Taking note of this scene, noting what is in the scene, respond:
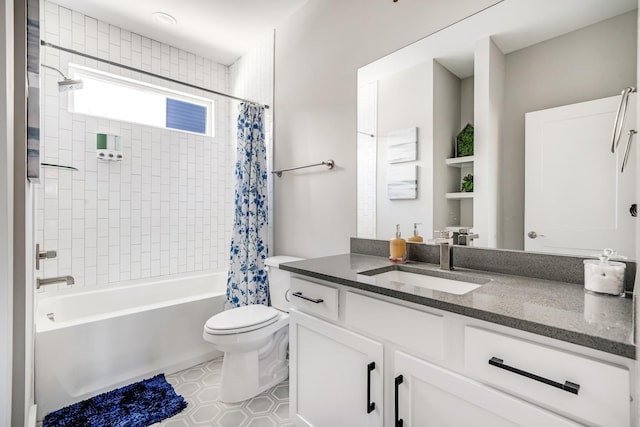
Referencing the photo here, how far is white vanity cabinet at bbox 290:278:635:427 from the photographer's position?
672mm

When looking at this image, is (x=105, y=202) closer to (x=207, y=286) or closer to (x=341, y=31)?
(x=207, y=286)

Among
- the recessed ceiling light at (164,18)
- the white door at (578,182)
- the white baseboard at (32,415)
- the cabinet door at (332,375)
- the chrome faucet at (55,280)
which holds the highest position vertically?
the recessed ceiling light at (164,18)

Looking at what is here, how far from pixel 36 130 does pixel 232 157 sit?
7.10ft

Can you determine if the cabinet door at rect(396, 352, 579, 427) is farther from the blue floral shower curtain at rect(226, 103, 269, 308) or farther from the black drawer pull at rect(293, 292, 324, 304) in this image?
the blue floral shower curtain at rect(226, 103, 269, 308)

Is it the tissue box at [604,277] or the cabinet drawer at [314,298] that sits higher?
the tissue box at [604,277]

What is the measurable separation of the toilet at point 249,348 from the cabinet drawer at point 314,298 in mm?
A: 501

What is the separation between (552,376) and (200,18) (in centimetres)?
295

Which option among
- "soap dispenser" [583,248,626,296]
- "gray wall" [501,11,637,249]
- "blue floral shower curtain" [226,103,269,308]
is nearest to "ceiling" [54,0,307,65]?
"blue floral shower curtain" [226,103,269,308]

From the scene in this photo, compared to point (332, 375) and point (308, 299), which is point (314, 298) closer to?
point (308, 299)

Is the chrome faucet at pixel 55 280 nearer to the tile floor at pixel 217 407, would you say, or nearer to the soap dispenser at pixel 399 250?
the tile floor at pixel 217 407

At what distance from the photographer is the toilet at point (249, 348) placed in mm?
1771

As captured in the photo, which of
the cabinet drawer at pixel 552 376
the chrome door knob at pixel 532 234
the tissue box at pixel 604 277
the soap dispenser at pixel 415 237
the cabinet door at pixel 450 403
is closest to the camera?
the cabinet drawer at pixel 552 376

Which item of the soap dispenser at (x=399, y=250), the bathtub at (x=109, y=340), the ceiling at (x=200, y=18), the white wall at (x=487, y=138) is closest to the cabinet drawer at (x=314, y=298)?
the soap dispenser at (x=399, y=250)

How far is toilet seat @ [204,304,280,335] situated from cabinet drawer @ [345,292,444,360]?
838mm
